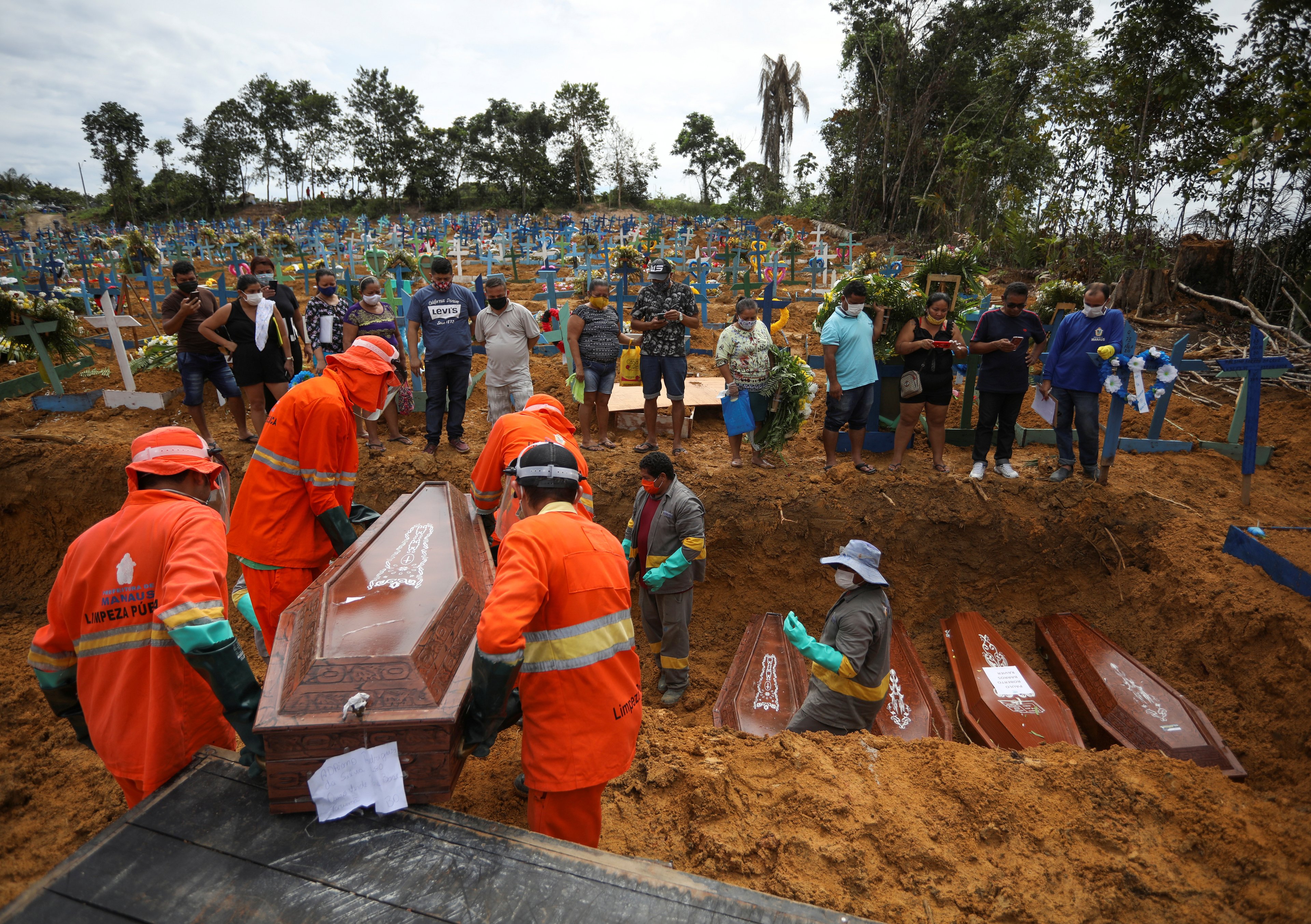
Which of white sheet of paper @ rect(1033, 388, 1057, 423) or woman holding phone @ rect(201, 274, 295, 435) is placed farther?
white sheet of paper @ rect(1033, 388, 1057, 423)

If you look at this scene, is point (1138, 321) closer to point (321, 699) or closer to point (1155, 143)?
point (1155, 143)

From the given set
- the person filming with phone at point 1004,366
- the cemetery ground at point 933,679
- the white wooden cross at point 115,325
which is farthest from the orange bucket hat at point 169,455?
the white wooden cross at point 115,325

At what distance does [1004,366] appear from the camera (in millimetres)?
5305

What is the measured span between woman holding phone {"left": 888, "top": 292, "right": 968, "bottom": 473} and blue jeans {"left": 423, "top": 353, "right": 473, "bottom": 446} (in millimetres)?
3981

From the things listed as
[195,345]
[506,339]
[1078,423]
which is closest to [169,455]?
[506,339]

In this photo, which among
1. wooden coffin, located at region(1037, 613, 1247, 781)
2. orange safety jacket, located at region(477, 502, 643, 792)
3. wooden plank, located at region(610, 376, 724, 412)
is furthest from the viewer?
wooden plank, located at region(610, 376, 724, 412)

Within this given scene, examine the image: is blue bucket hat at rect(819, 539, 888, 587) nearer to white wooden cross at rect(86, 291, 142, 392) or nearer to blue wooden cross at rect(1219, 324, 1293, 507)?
blue wooden cross at rect(1219, 324, 1293, 507)

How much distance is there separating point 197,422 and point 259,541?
3665mm

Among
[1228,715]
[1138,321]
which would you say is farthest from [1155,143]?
[1228,715]

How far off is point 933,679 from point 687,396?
159 inches

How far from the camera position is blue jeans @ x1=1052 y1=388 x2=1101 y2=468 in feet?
17.4

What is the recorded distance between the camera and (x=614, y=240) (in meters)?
21.0

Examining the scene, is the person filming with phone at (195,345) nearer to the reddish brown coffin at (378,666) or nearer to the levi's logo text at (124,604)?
the reddish brown coffin at (378,666)

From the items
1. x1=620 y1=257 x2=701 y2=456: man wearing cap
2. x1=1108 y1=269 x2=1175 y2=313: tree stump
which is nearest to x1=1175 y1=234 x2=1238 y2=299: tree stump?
x1=1108 y1=269 x2=1175 y2=313: tree stump
